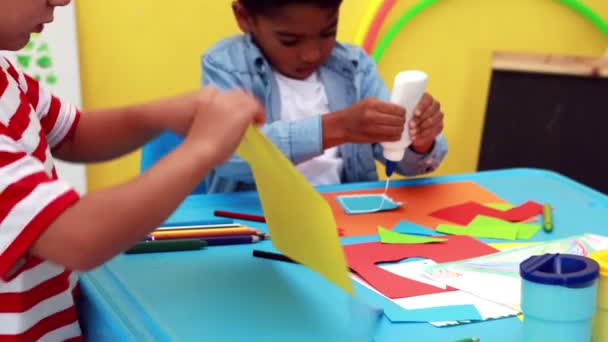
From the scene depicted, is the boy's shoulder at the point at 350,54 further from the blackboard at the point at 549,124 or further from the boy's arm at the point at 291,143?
the blackboard at the point at 549,124

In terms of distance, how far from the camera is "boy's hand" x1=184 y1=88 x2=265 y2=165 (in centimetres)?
59

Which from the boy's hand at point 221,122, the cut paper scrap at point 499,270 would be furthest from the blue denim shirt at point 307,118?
the boy's hand at point 221,122

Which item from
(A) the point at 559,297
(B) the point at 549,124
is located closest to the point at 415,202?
(A) the point at 559,297

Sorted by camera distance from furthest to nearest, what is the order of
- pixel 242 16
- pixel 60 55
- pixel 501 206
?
pixel 60 55 → pixel 242 16 → pixel 501 206

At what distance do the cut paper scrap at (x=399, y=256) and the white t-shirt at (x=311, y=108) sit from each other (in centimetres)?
41

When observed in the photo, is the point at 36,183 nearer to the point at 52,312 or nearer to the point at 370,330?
the point at 52,312

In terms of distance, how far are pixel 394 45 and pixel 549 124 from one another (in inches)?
18.3

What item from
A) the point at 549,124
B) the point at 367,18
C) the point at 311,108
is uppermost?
the point at 367,18

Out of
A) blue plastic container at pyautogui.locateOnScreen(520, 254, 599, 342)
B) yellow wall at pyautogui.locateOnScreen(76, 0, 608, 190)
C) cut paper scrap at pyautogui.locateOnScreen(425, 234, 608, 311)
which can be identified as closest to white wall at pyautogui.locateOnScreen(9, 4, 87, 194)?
yellow wall at pyautogui.locateOnScreen(76, 0, 608, 190)

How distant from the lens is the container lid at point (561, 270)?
0.55 m

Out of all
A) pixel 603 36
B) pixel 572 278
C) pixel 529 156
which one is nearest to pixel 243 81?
pixel 572 278

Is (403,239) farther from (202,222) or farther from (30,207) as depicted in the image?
(30,207)

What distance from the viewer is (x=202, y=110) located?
0.62 m

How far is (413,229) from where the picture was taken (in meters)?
→ 0.92
